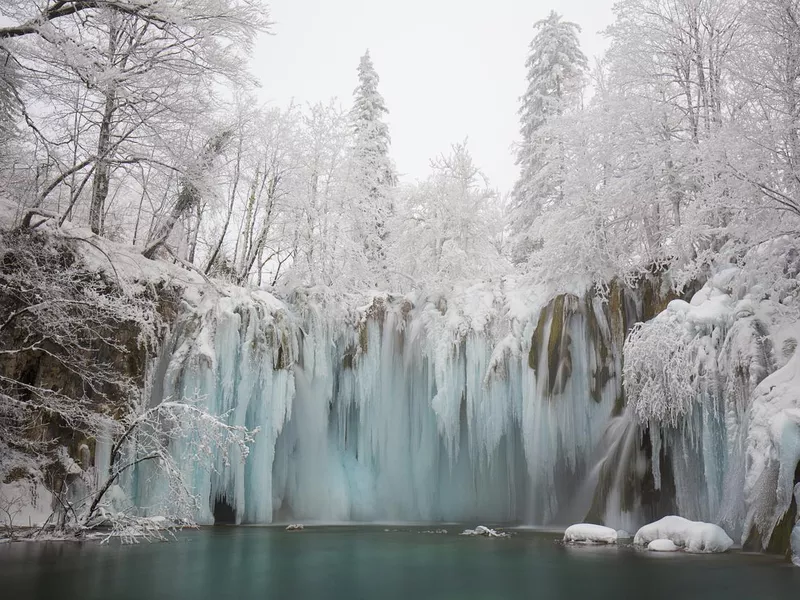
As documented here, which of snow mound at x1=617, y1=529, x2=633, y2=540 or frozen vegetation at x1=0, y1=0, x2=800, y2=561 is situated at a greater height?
frozen vegetation at x1=0, y1=0, x2=800, y2=561

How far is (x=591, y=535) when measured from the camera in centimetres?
1007

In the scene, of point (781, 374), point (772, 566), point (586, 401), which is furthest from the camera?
point (586, 401)

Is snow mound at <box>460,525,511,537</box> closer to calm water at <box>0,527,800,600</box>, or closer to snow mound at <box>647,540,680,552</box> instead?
calm water at <box>0,527,800,600</box>

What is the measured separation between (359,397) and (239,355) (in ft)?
11.4

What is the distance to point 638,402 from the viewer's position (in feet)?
34.8

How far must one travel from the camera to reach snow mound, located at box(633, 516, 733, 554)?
8.74 metres

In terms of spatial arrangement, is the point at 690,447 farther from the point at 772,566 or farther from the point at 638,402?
the point at 772,566

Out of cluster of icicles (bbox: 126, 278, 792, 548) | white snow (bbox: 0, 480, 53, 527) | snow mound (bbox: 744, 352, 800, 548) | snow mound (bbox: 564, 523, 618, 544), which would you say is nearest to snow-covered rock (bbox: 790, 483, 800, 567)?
snow mound (bbox: 744, 352, 800, 548)

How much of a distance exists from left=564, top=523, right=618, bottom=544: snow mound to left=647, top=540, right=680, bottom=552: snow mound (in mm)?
916

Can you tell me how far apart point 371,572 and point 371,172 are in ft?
54.4

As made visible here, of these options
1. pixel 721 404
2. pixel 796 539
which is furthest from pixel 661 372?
pixel 796 539

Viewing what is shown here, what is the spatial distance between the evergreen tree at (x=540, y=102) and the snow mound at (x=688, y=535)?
14.1 meters

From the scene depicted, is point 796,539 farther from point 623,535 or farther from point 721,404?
point 623,535

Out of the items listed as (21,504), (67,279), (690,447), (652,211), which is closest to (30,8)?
(67,279)
